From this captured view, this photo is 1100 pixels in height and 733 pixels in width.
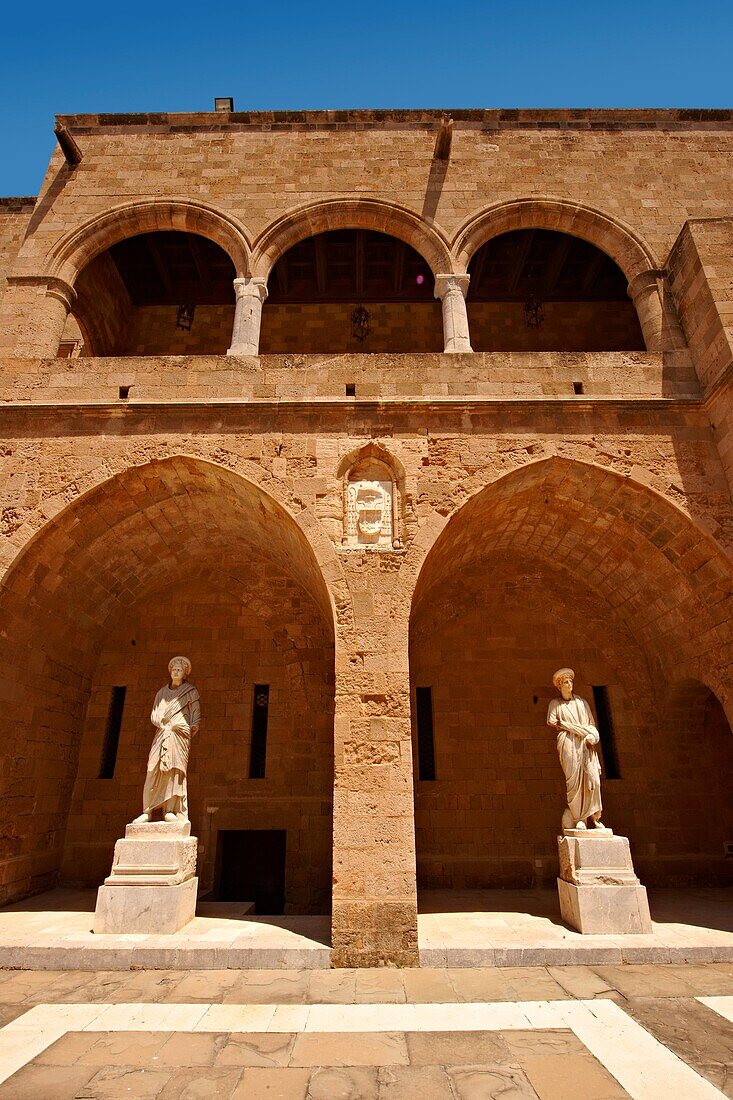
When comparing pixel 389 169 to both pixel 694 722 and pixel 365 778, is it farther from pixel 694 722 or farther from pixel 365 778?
pixel 694 722

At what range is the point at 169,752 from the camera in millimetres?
6469

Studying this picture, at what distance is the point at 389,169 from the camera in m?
8.95

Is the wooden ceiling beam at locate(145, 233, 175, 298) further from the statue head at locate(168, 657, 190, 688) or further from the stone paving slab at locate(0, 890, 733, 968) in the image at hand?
the stone paving slab at locate(0, 890, 733, 968)

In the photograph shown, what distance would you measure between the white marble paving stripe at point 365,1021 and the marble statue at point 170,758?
2.14m

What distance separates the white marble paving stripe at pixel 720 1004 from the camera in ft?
13.6

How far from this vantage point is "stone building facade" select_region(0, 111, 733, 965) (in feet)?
22.0

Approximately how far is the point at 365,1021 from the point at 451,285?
27.3 ft

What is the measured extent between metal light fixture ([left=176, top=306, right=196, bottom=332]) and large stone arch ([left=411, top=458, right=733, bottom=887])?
6.83 metres

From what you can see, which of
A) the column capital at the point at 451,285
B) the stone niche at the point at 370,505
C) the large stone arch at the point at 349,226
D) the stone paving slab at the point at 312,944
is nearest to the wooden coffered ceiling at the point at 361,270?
the large stone arch at the point at 349,226

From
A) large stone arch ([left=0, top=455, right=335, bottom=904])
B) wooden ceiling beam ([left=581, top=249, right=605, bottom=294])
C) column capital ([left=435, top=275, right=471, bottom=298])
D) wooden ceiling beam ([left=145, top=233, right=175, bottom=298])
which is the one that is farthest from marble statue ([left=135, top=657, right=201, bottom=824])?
wooden ceiling beam ([left=581, top=249, right=605, bottom=294])

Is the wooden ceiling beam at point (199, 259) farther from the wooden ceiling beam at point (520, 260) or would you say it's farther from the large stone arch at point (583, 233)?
the wooden ceiling beam at point (520, 260)

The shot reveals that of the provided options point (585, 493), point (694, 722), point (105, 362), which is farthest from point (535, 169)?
point (694, 722)

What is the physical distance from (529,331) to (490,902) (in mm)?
Result: 9400

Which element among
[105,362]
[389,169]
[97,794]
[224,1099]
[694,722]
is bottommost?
[224,1099]
